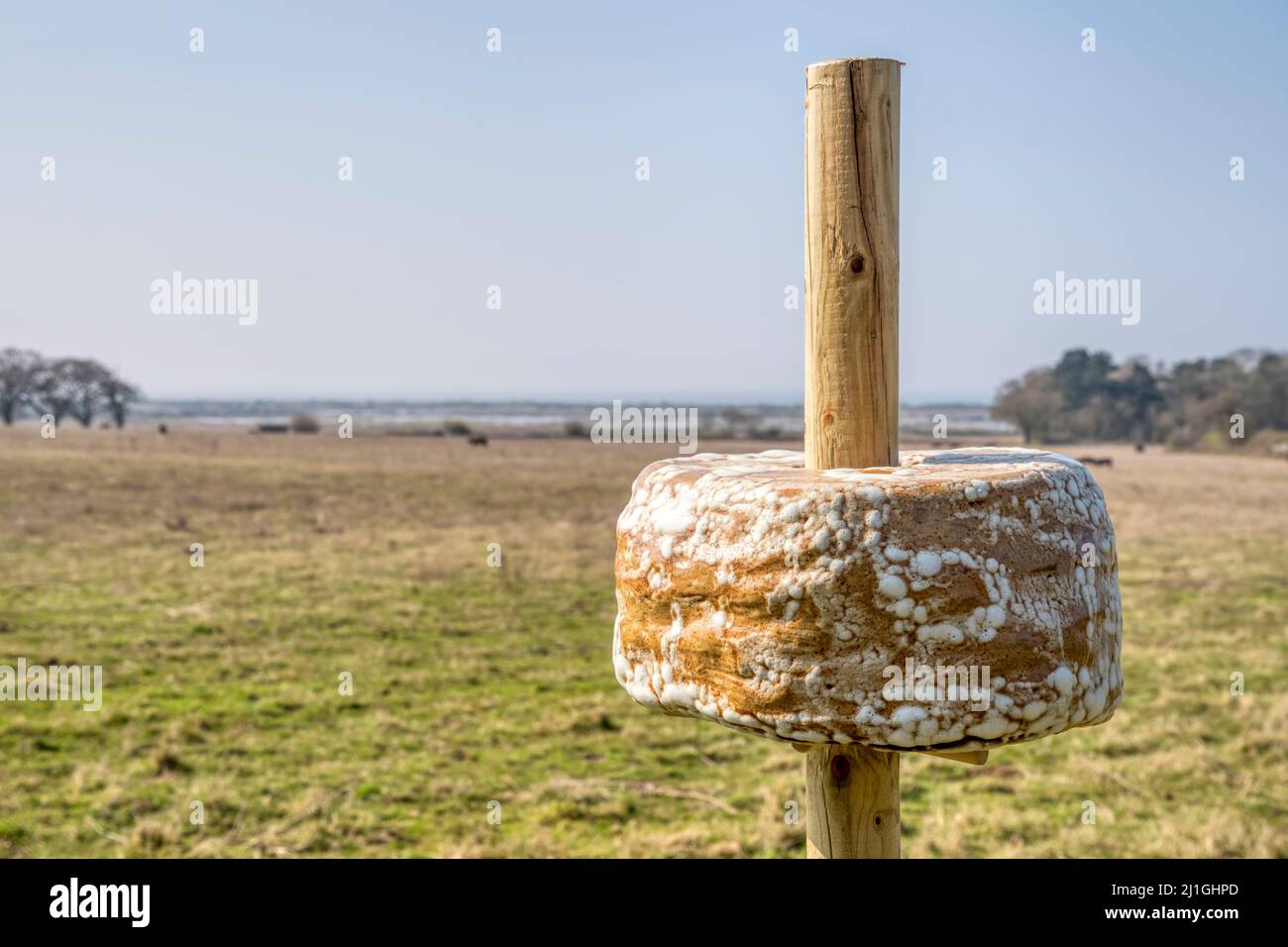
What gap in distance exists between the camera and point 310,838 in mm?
7602

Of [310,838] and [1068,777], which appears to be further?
[1068,777]

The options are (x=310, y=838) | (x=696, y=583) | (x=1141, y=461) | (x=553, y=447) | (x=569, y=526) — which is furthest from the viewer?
(x=553, y=447)

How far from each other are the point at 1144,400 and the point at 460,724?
75523mm

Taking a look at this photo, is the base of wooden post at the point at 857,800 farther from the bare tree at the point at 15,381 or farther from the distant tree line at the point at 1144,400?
the bare tree at the point at 15,381

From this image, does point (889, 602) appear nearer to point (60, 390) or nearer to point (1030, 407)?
point (1030, 407)

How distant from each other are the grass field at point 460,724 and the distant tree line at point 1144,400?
43.7 meters

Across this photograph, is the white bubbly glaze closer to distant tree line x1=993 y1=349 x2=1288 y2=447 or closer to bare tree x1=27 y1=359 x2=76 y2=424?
distant tree line x1=993 y1=349 x2=1288 y2=447

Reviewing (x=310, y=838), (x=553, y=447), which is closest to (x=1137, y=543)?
(x=310, y=838)

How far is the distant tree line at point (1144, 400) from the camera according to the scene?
2395 inches

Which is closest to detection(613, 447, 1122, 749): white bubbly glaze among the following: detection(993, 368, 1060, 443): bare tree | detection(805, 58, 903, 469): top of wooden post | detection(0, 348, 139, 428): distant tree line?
detection(805, 58, 903, 469): top of wooden post

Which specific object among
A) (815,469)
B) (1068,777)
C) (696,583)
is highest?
(815,469)

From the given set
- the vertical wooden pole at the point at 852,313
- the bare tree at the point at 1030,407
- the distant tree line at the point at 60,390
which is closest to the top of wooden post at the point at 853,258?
the vertical wooden pole at the point at 852,313

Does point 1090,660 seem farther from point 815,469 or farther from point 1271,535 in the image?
point 1271,535

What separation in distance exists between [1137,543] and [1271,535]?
4474 millimetres
